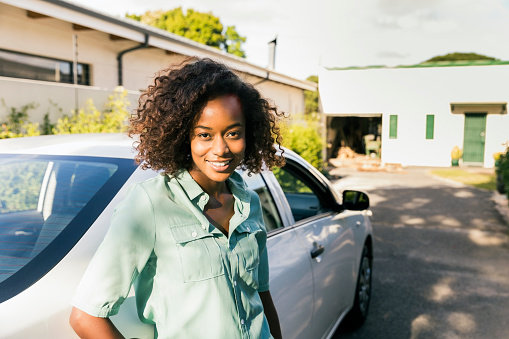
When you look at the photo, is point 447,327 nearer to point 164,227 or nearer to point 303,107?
point 164,227

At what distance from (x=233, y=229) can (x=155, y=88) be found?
20.4 inches

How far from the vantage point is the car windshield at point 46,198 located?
172cm

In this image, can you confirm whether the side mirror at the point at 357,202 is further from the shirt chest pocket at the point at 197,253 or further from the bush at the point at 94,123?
the bush at the point at 94,123

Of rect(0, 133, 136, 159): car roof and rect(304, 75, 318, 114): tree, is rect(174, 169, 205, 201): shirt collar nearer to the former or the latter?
rect(0, 133, 136, 159): car roof

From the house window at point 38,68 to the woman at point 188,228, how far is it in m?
7.48

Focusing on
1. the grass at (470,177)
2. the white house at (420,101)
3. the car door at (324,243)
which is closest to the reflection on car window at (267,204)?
the car door at (324,243)

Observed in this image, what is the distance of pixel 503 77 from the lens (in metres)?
9.95

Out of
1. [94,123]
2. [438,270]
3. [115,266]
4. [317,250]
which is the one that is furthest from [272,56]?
[115,266]

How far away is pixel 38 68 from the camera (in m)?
8.48

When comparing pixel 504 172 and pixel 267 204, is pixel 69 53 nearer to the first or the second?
pixel 267 204

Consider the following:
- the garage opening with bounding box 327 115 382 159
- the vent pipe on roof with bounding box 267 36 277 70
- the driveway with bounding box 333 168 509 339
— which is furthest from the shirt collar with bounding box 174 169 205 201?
the vent pipe on roof with bounding box 267 36 277 70

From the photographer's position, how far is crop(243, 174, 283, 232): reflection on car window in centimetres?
283

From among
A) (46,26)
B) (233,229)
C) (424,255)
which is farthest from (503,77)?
(233,229)

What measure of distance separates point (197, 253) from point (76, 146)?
4.05 feet
